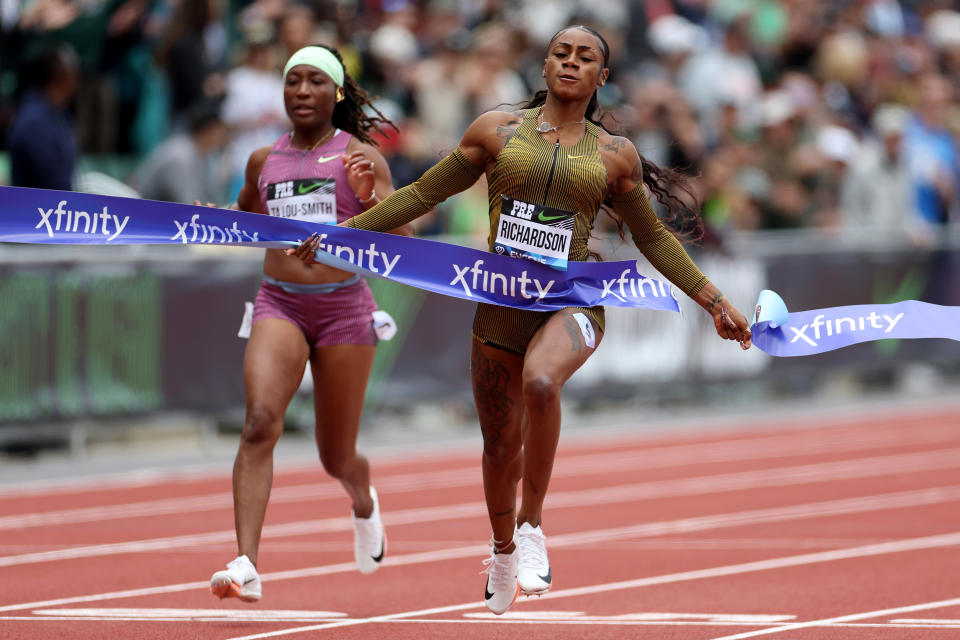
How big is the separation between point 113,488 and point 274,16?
5052 millimetres

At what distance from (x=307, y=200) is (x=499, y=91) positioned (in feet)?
30.1

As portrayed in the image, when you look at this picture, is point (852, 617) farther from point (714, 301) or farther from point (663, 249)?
point (663, 249)

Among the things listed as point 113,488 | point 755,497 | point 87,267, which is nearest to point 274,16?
point 87,267

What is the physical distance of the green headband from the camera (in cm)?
773

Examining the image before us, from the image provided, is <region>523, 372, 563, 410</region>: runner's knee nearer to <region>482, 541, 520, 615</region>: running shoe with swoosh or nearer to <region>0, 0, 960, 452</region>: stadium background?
<region>482, 541, 520, 615</region>: running shoe with swoosh

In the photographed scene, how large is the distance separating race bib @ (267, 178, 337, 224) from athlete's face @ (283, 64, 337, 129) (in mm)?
294

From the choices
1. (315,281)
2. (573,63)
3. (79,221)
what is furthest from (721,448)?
(79,221)

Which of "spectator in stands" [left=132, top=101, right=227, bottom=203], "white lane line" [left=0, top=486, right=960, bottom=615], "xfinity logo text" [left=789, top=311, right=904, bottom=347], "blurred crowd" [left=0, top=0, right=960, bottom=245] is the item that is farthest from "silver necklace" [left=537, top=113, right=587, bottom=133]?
"spectator in stands" [left=132, top=101, right=227, bottom=203]

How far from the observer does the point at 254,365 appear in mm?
7406

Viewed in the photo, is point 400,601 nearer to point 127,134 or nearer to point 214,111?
point 214,111

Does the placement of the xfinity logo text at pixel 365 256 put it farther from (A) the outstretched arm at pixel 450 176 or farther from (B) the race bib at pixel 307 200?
(B) the race bib at pixel 307 200

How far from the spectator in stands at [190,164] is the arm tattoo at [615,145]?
21.9 ft

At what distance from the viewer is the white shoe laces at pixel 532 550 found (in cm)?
676

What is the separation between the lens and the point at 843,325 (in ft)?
23.5
